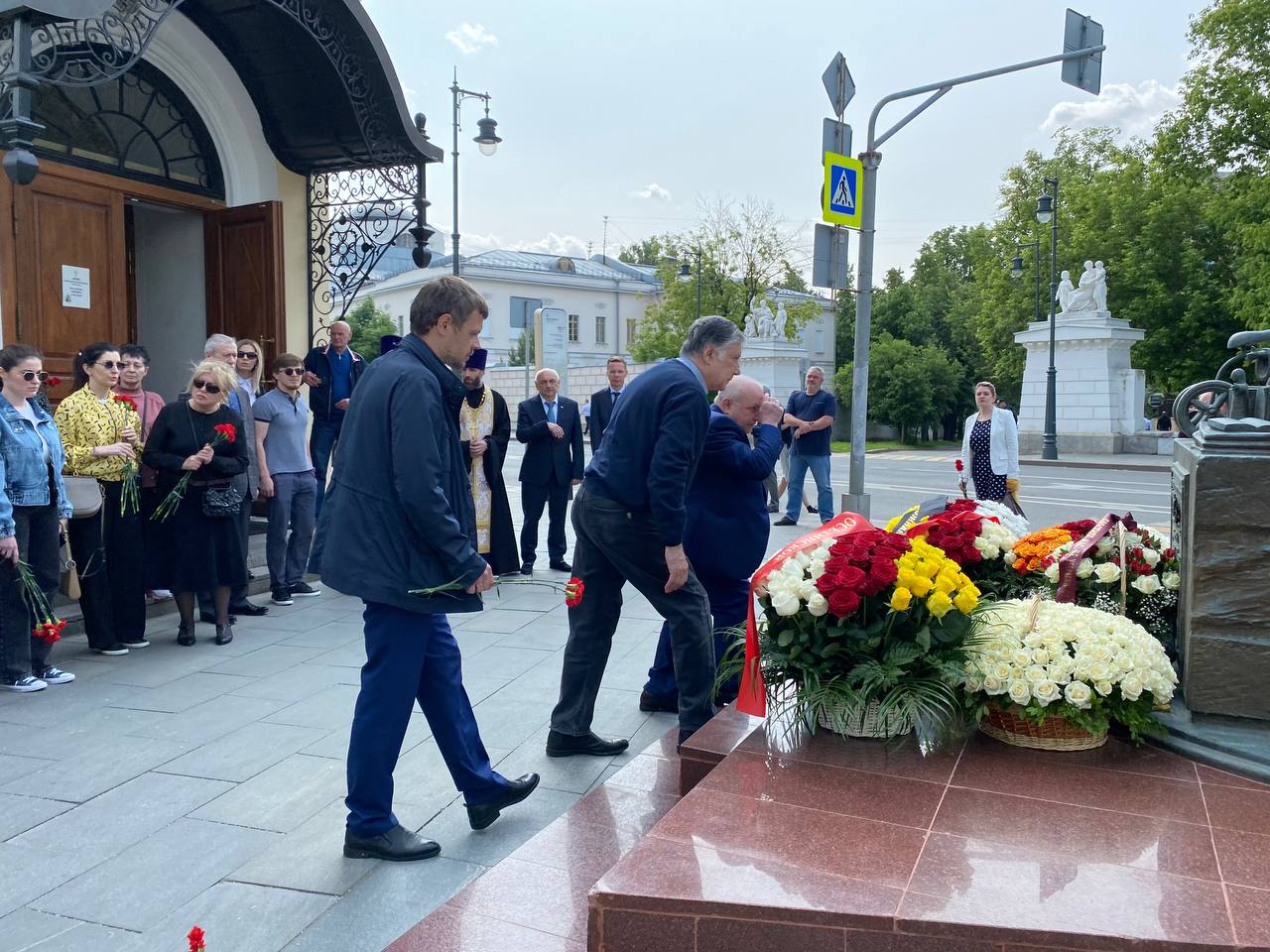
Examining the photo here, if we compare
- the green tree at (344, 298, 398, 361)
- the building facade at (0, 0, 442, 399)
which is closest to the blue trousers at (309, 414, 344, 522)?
the building facade at (0, 0, 442, 399)

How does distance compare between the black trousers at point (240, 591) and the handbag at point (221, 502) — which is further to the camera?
the black trousers at point (240, 591)

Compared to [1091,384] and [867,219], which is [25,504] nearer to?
[867,219]

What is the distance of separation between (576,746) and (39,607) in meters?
3.26

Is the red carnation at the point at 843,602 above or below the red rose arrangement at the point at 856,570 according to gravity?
below

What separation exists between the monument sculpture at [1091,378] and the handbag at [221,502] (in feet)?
94.8

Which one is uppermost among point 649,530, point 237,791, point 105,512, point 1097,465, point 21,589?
point 649,530

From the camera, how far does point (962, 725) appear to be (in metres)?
3.67

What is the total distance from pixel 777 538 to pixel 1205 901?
30.3 ft

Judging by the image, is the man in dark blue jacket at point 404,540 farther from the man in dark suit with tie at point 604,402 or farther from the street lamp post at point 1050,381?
the street lamp post at point 1050,381

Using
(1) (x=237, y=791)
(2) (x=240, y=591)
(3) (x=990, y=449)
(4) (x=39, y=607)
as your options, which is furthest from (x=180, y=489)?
(3) (x=990, y=449)

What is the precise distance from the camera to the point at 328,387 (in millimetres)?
8938

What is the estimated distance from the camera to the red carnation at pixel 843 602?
11.7ft

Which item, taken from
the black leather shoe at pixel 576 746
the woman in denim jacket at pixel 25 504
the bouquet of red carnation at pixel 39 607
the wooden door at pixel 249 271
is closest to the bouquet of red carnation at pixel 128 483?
the woman in denim jacket at pixel 25 504

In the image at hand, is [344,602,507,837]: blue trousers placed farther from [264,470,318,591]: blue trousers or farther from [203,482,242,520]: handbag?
[264,470,318,591]: blue trousers
